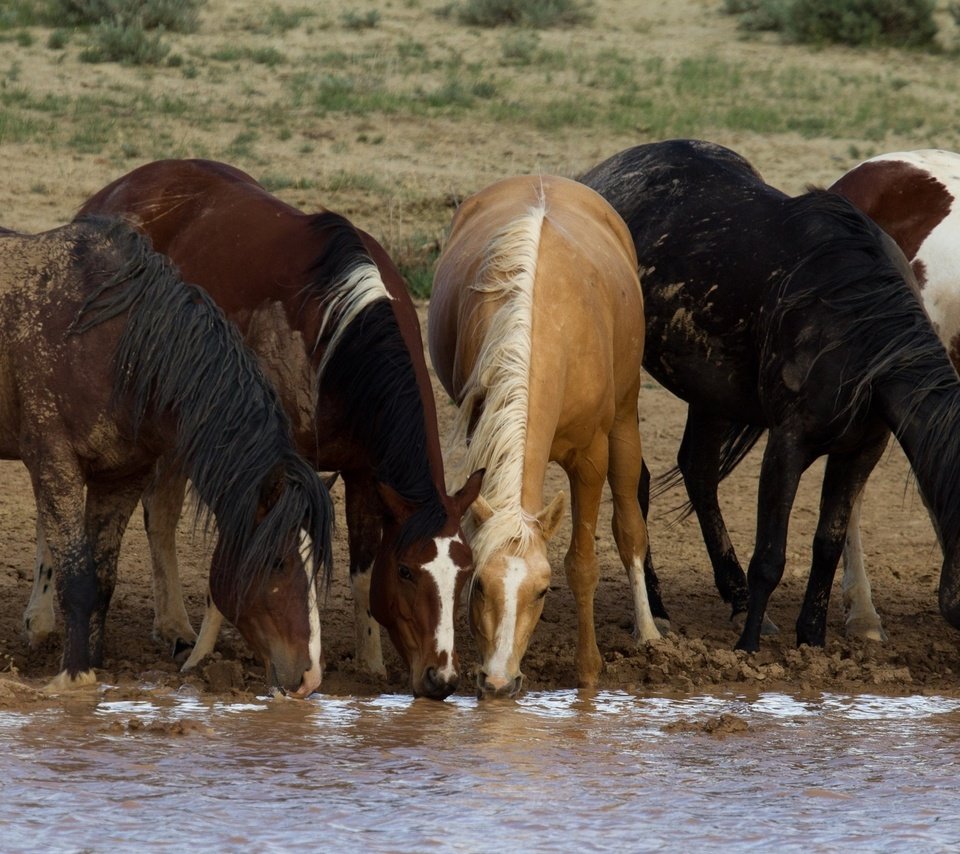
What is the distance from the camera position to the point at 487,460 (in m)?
5.31

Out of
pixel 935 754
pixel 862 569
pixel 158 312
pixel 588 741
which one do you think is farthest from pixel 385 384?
pixel 862 569

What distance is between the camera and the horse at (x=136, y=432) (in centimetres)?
491

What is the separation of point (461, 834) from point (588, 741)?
996 mm

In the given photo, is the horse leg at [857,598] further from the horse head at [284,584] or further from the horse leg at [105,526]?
the horse leg at [105,526]

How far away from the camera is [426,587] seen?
16.6ft

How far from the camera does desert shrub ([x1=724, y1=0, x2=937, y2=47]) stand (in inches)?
803

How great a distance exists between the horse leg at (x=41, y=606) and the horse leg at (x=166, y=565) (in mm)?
401

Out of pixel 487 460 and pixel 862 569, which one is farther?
pixel 862 569

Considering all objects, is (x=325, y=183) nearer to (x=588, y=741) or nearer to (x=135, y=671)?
(x=135, y=671)

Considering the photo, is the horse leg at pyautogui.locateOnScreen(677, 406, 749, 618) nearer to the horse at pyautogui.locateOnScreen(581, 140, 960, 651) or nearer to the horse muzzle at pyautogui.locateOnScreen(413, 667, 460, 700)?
the horse at pyautogui.locateOnScreen(581, 140, 960, 651)

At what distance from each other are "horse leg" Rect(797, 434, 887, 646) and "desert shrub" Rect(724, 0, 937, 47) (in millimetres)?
15072

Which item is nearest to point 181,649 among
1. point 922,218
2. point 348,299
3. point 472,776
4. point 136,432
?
point 136,432

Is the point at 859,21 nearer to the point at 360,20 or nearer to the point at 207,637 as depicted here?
the point at 360,20

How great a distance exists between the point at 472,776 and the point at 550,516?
3.51 feet
